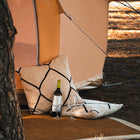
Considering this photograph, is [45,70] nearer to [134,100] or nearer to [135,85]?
[134,100]

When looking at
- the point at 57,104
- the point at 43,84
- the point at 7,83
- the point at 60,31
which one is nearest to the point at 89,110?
the point at 57,104

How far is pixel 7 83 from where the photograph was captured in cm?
100

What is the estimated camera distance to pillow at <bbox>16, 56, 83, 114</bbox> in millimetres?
2422

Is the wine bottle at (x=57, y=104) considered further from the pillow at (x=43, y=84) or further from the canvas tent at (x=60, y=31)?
the canvas tent at (x=60, y=31)

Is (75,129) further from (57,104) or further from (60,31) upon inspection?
(60,31)

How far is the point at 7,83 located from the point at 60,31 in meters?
1.90

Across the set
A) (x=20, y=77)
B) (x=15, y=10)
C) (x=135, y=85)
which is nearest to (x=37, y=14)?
(x=15, y=10)

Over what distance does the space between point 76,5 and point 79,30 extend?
0.74 ft

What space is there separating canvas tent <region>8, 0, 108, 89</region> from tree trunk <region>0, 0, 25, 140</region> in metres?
1.57

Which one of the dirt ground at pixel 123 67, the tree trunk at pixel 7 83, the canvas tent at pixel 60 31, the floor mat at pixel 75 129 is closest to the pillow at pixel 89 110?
the floor mat at pixel 75 129

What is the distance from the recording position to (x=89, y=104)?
2338mm

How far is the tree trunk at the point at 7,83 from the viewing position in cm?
96

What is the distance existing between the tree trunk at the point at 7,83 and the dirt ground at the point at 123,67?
1550 millimetres

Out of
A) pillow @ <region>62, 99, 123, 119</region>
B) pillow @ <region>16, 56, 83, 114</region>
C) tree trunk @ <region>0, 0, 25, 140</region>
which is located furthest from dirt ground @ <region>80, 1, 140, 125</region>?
tree trunk @ <region>0, 0, 25, 140</region>
